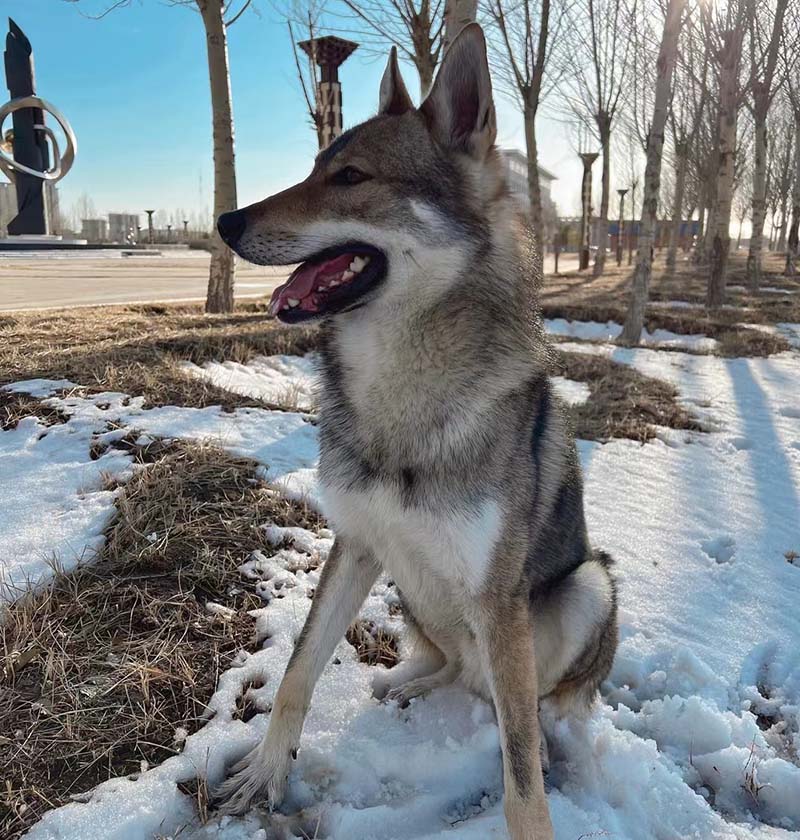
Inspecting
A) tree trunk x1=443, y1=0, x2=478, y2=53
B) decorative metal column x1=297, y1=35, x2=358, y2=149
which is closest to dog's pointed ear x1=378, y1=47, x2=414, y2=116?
tree trunk x1=443, y1=0, x2=478, y2=53

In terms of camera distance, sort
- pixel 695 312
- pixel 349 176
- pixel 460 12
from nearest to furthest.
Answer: pixel 349 176
pixel 460 12
pixel 695 312

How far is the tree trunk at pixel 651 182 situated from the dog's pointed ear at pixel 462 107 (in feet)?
25.0

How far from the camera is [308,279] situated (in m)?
2.00

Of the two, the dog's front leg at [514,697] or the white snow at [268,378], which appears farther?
the white snow at [268,378]

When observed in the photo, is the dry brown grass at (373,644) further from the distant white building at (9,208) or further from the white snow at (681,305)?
the distant white building at (9,208)

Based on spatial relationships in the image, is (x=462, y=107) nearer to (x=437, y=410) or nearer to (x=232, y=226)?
(x=232, y=226)

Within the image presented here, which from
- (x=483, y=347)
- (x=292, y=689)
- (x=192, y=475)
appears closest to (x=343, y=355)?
(x=483, y=347)

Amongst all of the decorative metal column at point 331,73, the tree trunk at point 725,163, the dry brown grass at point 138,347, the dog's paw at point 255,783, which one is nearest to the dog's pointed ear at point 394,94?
the dry brown grass at point 138,347

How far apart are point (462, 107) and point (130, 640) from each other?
224cm

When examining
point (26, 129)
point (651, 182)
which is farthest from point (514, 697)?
point (26, 129)

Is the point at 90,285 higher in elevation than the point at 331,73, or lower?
lower

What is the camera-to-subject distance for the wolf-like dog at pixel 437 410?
5.97 feet

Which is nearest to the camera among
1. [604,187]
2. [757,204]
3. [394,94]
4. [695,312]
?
[394,94]

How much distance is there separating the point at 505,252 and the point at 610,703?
5.66ft
